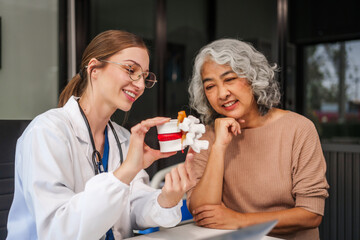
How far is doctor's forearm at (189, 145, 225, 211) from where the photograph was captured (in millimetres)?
1613

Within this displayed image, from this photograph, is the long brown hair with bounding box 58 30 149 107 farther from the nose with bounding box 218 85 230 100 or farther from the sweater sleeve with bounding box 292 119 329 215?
the sweater sleeve with bounding box 292 119 329 215

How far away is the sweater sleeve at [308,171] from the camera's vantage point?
157 cm

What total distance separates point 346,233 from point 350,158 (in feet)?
1.95

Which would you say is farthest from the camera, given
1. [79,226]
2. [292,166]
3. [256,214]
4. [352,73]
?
[352,73]

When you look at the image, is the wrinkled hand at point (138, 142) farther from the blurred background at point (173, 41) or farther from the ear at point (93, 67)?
the blurred background at point (173, 41)

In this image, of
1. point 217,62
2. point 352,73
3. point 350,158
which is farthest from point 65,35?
point 352,73

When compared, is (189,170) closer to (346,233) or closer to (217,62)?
(217,62)

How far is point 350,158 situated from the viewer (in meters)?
2.79

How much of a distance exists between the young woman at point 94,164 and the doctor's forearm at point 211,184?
0.26 metres

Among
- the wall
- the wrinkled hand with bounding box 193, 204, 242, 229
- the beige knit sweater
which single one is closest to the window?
the wall

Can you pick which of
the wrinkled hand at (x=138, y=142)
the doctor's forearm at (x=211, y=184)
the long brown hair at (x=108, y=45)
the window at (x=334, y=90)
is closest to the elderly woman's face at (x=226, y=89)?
the doctor's forearm at (x=211, y=184)

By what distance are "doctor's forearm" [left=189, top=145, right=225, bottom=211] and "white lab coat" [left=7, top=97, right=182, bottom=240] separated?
0.83ft

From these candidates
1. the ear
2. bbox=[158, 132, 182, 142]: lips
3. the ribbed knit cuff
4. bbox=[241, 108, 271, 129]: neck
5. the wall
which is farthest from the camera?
the wall

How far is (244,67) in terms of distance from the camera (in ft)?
5.83
